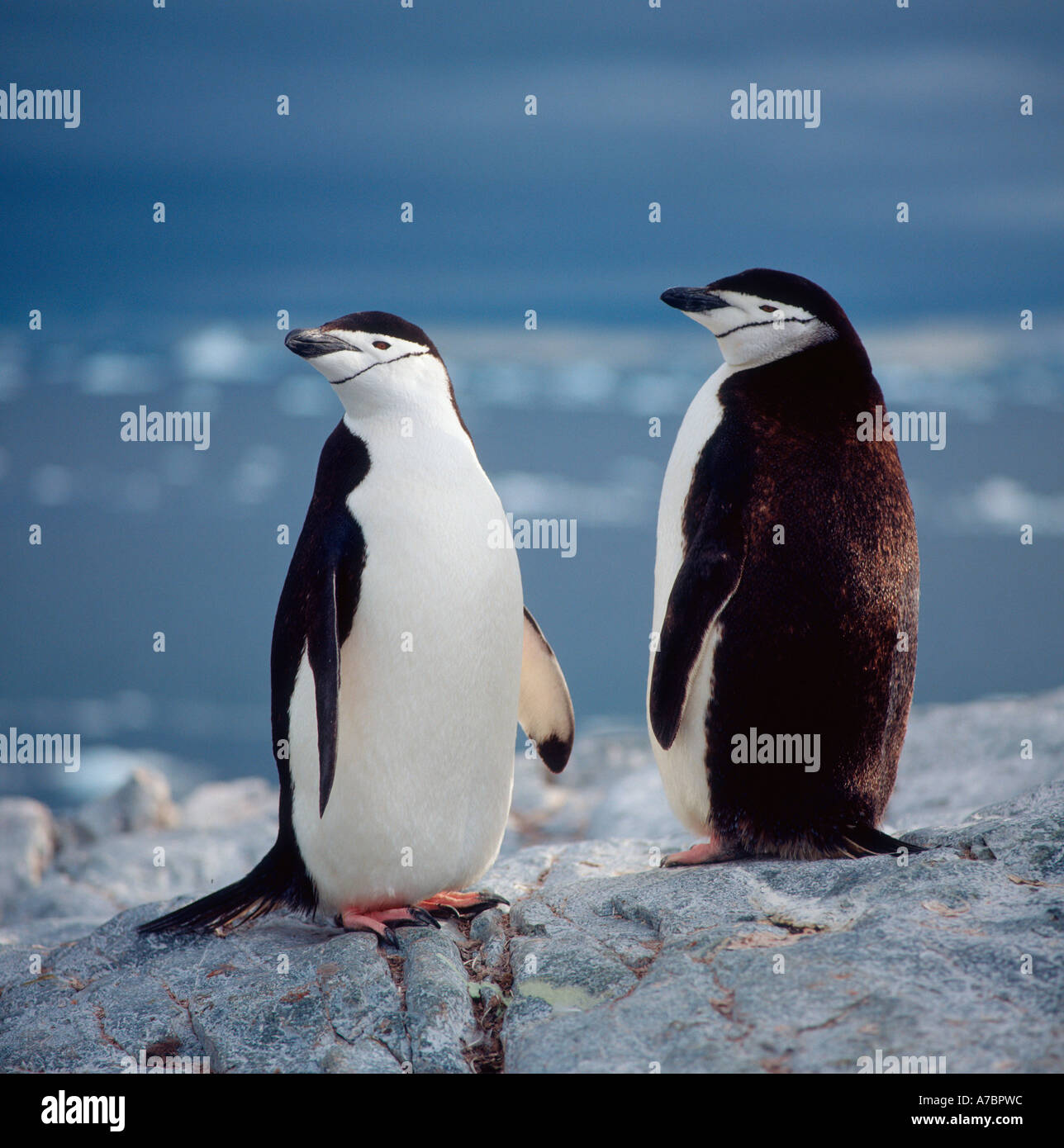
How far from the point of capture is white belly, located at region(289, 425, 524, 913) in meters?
2.96

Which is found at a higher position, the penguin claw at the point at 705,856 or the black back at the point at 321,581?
the black back at the point at 321,581

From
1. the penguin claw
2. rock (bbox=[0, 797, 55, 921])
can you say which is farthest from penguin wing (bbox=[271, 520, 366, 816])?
rock (bbox=[0, 797, 55, 921])

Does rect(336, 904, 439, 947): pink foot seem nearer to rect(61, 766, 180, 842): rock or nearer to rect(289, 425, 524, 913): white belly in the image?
rect(289, 425, 524, 913): white belly

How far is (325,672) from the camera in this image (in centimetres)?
278

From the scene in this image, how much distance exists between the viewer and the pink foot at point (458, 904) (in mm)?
3045

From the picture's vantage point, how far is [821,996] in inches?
80.3

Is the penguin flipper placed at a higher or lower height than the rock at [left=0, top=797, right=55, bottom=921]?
higher

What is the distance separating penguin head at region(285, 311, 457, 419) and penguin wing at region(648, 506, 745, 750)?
871 mm

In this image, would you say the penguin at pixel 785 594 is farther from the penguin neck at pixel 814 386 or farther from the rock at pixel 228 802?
the rock at pixel 228 802

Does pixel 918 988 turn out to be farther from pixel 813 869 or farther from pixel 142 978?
pixel 142 978

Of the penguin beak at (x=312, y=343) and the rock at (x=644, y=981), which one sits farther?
the penguin beak at (x=312, y=343)

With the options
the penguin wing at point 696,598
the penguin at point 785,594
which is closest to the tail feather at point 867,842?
the penguin at point 785,594

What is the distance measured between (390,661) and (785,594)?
3.54 feet
